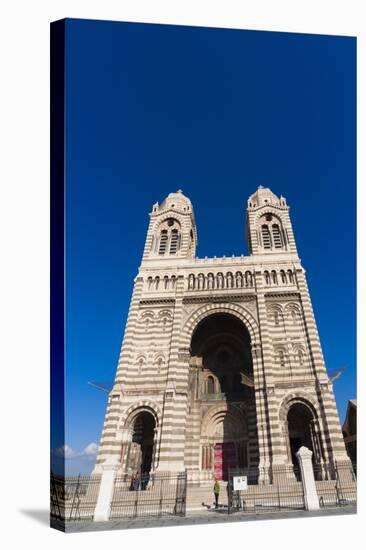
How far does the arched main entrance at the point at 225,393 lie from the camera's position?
21172mm

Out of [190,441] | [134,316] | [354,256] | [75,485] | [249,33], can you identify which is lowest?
[75,485]

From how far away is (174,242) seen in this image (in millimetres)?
25656

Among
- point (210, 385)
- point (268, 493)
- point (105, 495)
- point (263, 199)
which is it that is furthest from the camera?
point (263, 199)

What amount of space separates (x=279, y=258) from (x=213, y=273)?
395 cm

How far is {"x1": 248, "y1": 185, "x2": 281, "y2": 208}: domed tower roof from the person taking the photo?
85.9ft

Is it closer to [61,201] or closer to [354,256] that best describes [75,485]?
[61,201]

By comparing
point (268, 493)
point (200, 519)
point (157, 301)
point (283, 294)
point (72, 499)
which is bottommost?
point (200, 519)

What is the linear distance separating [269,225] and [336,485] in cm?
1581

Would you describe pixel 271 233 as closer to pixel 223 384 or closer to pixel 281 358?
pixel 281 358

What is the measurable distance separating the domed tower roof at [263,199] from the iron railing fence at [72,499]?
19.6 m

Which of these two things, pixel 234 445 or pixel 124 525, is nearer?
pixel 124 525

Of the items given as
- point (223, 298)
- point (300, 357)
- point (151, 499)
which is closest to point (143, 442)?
point (151, 499)

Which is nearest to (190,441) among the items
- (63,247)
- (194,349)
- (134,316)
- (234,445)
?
(234,445)

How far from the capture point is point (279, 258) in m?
23.5
